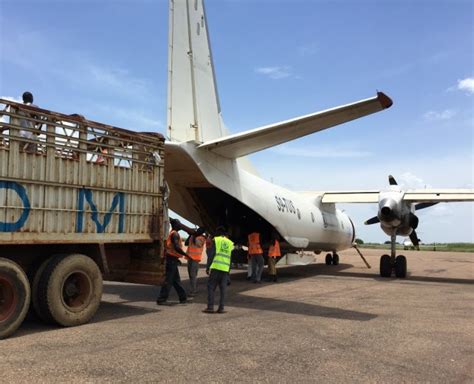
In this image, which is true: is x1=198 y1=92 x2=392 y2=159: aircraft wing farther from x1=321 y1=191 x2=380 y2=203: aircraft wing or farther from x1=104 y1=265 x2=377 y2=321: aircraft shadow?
x1=321 y1=191 x2=380 y2=203: aircraft wing

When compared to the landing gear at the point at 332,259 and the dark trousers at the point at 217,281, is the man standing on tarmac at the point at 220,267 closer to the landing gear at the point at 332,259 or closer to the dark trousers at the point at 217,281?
the dark trousers at the point at 217,281

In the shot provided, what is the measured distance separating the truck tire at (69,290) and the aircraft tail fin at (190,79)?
460 cm

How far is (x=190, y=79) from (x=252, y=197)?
3858mm

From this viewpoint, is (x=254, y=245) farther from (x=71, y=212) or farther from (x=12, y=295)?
(x=12, y=295)

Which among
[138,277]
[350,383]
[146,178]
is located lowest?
[350,383]

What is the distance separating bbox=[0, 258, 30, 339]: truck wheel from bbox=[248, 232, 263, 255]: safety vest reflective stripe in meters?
8.95

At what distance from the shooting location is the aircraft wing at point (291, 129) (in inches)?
376

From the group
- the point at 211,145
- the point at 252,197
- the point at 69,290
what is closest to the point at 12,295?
the point at 69,290

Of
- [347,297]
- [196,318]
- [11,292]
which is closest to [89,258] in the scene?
[11,292]

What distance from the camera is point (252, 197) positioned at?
1398 cm

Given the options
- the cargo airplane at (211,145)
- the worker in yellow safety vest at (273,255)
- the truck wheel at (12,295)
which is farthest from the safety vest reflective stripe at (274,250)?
the truck wheel at (12,295)

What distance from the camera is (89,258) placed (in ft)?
27.1

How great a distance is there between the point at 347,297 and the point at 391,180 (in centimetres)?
868

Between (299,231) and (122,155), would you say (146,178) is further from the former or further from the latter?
(299,231)
